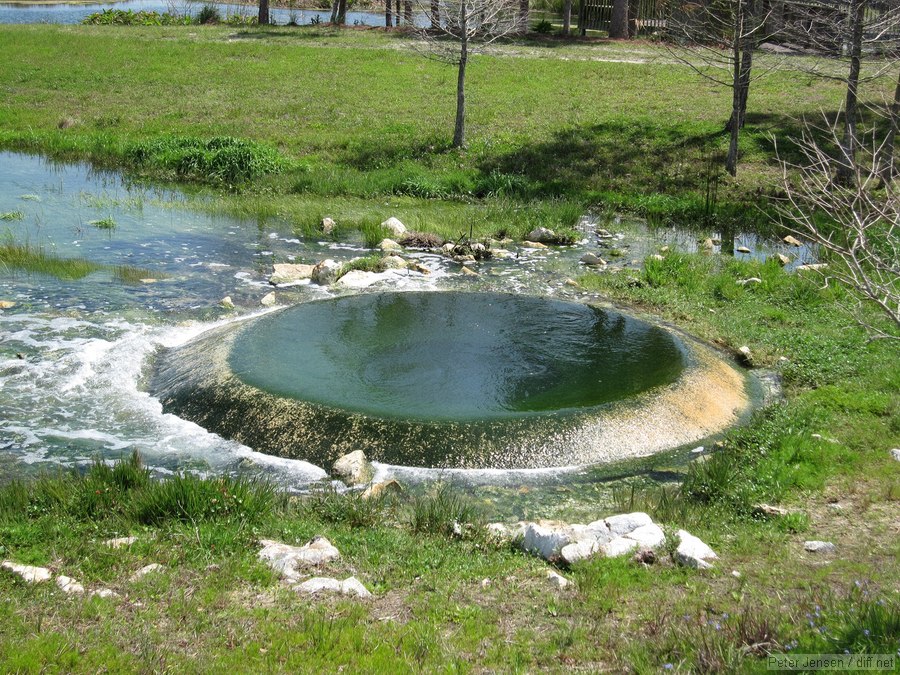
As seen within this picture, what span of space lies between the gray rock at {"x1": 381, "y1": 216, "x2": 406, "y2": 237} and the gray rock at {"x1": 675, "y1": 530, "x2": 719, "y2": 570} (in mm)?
12375

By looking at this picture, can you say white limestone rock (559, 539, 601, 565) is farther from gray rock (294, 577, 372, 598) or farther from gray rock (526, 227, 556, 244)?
gray rock (526, 227, 556, 244)

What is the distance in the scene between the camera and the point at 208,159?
2333cm

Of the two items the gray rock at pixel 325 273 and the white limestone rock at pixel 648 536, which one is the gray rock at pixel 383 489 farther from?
the gray rock at pixel 325 273

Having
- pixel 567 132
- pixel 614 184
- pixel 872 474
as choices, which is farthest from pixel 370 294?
pixel 567 132

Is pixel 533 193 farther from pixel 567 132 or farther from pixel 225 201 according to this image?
pixel 225 201

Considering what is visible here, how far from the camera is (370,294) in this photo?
15.0 meters

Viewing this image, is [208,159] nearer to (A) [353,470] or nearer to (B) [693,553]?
(A) [353,470]

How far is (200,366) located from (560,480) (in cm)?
511

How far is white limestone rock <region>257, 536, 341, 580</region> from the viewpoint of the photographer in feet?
22.9

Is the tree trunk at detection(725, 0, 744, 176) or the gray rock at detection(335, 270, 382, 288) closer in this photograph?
the gray rock at detection(335, 270, 382, 288)

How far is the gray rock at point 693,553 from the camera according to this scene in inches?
281

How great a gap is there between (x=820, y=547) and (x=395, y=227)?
12911 mm

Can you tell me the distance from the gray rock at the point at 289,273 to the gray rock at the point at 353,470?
6968mm

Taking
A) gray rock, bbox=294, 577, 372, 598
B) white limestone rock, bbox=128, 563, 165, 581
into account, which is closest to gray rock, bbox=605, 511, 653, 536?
gray rock, bbox=294, 577, 372, 598
